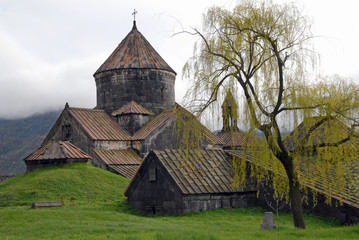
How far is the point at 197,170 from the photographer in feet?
78.4

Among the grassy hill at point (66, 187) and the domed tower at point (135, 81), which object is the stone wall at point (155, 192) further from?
the domed tower at point (135, 81)

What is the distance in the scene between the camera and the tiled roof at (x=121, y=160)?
33562mm

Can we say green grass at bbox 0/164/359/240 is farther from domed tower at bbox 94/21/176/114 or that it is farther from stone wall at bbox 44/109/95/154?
domed tower at bbox 94/21/176/114

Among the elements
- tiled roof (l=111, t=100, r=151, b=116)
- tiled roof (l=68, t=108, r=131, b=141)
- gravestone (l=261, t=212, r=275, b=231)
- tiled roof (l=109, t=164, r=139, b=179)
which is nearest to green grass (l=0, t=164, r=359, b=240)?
gravestone (l=261, t=212, r=275, b=231)

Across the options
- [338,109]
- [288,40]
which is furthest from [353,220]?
[288,40]

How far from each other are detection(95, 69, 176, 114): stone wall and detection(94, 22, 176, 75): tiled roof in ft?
1.40

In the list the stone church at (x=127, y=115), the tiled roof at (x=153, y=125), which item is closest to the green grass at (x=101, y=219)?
the stone church at (x=127, y=115)

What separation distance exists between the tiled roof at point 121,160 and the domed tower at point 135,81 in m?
4.83

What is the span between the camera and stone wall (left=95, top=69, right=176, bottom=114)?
39312 millimetres

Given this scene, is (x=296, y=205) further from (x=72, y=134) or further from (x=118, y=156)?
(x=72, y=134)

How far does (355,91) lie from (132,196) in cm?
1220

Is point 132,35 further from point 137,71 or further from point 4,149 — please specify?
point 4,149

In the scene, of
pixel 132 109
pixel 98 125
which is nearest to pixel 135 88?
pixel 132 109

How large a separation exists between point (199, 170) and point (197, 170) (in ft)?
0.44
